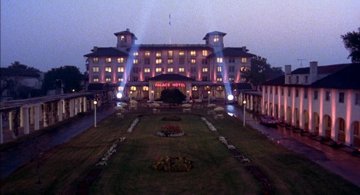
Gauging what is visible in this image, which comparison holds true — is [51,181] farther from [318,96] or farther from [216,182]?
[318,96]

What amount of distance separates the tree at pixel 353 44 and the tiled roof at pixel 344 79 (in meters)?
23.7

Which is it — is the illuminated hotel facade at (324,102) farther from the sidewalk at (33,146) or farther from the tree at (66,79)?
the tree at (66,79)

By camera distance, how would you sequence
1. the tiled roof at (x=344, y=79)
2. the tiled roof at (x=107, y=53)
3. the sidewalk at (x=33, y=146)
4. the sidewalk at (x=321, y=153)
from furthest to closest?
the tiled roof at (x=107, y=53) → the tiled roof at (x=344, y=79) → the sidewalk at (x=33, y=146) → the sidewalk at (x=321, y=153)

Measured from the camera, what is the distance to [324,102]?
153ft

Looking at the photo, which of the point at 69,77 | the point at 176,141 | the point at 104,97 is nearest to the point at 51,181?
the point at 176,141

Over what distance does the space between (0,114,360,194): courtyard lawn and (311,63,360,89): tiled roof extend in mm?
8318

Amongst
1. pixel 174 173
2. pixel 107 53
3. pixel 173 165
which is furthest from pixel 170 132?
pixel 107 53

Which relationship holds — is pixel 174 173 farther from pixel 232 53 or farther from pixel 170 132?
pixel 232 53

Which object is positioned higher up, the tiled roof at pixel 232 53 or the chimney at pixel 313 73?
the tiled roof at pixel 232 53

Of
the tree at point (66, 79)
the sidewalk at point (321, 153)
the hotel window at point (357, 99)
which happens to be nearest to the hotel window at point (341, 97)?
the hotel window at point (357, 99)

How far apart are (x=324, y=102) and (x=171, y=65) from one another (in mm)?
90693

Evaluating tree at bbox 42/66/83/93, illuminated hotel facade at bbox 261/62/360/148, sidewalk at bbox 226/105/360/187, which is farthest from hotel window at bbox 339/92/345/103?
tree at bbox 42/66/83/93

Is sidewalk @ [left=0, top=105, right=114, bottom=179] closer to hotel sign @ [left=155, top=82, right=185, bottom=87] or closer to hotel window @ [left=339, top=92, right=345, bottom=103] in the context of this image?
hotel window @ [left=339, top=92, right=345, bottom=103]

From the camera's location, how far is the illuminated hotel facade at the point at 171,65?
420 ft
